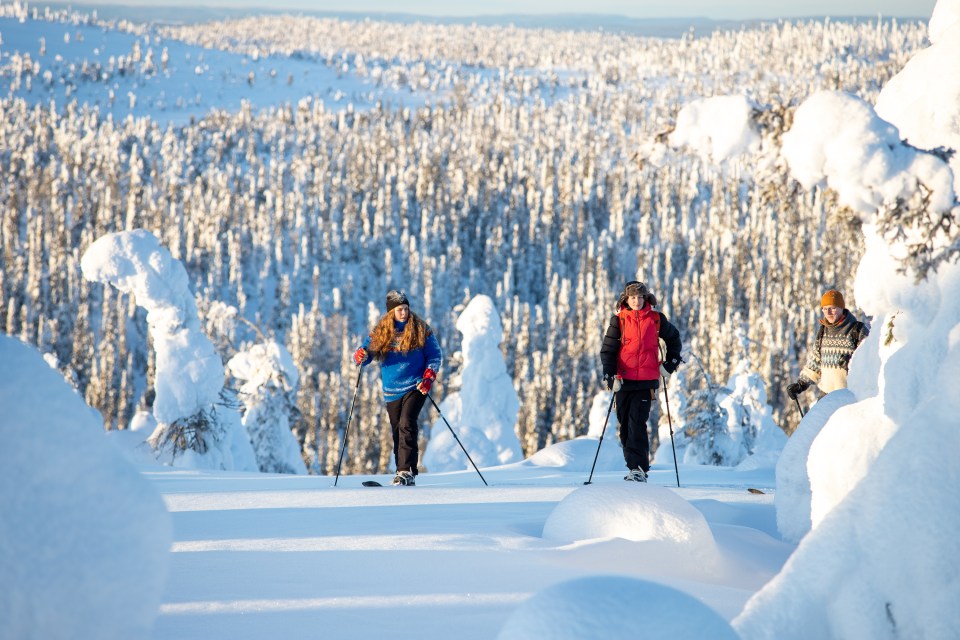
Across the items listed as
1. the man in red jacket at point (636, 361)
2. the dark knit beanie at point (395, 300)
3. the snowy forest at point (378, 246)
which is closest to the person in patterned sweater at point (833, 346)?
the man in red jacket at point (636, 361)

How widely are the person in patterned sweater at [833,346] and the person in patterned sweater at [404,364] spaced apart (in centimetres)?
317

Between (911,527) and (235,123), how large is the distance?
16381 cm

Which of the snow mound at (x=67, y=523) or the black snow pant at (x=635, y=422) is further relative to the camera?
the black snow pant at (x=635, y=422)

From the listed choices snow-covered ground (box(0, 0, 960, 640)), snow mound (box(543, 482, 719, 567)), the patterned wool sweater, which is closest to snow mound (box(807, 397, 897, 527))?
snow-covered ground (box(0, 0, 960, 640))

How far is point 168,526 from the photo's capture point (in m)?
2.24

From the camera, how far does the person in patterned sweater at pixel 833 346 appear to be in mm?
7336

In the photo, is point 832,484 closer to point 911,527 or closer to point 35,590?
point 911,527

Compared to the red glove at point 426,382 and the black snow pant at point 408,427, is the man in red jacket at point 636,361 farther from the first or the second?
the black snow pant at point 408,427

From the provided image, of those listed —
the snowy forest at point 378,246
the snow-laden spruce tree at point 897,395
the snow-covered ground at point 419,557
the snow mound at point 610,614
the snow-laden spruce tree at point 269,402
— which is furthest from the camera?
the snowy forest at point 378,246

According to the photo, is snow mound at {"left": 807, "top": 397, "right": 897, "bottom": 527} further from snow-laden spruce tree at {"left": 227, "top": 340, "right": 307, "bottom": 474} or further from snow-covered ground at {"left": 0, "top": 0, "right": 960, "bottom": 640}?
snow-laden spruce tree at {"left": 227, "top": 340, "right": 307, "bottom": 474}

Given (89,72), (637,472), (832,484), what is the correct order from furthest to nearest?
(89,72)
(637,472)
(832,484)

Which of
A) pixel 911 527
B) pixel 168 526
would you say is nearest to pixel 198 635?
pixel 168 526

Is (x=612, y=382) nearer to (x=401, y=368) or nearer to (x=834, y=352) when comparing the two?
(x=401, y=368)

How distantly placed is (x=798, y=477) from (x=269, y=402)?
46.3ft
